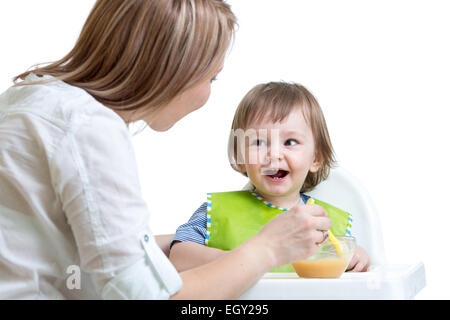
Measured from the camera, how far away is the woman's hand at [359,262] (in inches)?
56.0

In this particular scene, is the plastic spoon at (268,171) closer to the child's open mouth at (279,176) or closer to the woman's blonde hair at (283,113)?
the child's open mouth at (279,176)

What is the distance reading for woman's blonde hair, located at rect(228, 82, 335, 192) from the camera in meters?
1.59

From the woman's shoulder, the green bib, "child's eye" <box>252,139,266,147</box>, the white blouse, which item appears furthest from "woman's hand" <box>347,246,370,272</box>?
the woman's shoulder

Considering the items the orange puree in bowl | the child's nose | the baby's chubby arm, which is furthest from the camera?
the child's nose

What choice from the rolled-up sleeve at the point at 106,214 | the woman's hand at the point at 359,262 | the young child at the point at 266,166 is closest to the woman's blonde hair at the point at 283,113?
the young child at the point at 266,166

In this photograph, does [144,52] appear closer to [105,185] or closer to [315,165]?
[105,185]

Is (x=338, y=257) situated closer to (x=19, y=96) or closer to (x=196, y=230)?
(x=196, y=230)

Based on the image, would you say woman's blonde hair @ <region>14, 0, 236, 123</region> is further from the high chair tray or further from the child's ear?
the child's ear

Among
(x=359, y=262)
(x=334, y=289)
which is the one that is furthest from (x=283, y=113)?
(x=334, y=289)

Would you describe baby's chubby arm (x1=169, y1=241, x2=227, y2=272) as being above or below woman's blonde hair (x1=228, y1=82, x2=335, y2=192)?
below

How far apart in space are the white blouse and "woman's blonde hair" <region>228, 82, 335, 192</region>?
2.32 ft

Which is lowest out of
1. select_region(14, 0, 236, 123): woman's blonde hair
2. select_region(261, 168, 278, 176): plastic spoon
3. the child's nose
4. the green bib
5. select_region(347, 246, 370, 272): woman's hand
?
select_region(347, 246, 370, 272): woman's hand
